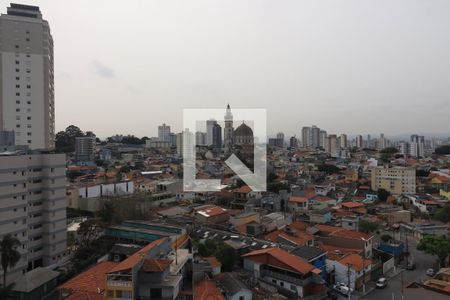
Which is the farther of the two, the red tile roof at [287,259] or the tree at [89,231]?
the tree at [89,231]

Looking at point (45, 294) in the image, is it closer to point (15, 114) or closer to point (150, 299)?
point (150, 299)

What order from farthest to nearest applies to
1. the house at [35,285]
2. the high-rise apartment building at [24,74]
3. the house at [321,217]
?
1. the high-rise apartment building at [24,74]
2. the house at [321,217]
3. the house at [35,285]

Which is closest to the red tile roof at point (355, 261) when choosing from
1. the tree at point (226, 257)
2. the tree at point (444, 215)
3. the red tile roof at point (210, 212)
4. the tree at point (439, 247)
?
the tree at point (439, 247)

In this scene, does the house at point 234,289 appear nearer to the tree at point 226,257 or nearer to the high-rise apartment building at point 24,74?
the tree at point 226,257

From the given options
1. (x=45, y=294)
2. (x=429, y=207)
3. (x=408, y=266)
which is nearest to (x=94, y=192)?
(x=45, y=294)

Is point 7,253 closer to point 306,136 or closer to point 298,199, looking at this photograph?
point 298,199

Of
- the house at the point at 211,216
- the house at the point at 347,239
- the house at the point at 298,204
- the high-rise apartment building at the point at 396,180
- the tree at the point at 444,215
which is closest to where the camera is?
the house at the point at 347,239

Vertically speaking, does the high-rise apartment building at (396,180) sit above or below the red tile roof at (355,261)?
above
